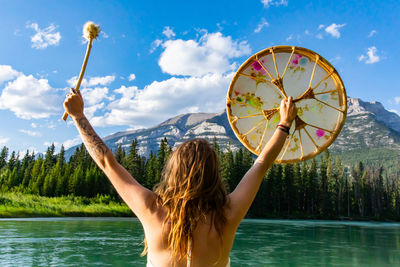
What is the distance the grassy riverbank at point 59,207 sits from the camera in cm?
3503

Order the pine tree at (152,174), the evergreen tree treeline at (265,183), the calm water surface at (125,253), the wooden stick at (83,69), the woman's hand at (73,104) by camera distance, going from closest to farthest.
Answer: the woman's hand at (73,104), the wooden stick at (83,69), the calm water surface at (125,253), the evergreen tree treeline at (265,183), the pine tree at (152,174)

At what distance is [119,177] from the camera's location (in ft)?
4.94

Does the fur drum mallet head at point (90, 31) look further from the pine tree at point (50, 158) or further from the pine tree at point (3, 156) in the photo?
the pine tree at point (3, 156)

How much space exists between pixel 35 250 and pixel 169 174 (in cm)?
1556

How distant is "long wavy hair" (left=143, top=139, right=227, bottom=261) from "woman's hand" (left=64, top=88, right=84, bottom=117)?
0.56 metres

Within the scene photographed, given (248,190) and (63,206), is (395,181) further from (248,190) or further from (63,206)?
(248,190)

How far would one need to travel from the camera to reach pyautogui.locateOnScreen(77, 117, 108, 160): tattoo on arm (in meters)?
1.57

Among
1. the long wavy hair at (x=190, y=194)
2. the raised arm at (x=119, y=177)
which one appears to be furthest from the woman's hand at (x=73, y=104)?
the long wavy hair at (x=190, y=194)

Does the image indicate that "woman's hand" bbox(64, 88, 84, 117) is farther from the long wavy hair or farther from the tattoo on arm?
the long wavy hair

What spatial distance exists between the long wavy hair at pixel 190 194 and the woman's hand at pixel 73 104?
1.85 ft

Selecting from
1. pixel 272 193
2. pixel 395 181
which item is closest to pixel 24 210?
pixel 272 193

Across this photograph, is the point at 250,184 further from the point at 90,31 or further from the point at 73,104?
the point at 90,31

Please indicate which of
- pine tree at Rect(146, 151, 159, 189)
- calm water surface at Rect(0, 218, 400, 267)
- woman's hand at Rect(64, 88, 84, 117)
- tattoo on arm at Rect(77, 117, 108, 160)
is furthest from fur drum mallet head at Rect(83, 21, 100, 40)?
pine tree at Rect(146, 151, 159, 189)


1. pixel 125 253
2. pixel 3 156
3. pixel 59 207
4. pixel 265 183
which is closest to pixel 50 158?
pixel 3 156
